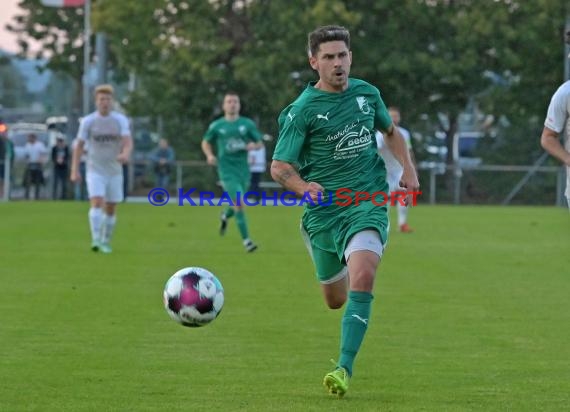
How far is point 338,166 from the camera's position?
8.39 metres

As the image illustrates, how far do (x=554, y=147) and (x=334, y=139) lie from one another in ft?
4.90

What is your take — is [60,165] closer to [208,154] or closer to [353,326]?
[208,154]

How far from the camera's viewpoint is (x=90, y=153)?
739 inches

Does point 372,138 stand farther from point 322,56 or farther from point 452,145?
point 452,145

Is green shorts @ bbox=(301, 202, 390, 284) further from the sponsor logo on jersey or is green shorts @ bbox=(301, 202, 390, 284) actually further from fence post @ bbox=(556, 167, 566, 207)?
fence post @ bbox=(556, 167, 566, 207)

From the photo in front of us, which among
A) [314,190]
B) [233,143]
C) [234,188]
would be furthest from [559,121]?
[233,143]

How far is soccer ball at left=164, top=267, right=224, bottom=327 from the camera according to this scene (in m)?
8.68

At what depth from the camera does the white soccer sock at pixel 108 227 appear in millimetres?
19203

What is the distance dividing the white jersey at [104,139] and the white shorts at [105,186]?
0.07 meters

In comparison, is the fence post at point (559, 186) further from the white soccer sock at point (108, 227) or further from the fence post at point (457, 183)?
the white soccer sock at point (108, 227)

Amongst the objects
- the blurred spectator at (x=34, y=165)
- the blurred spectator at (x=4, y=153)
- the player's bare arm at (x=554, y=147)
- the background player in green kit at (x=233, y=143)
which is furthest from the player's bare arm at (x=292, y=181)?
the blurred spectator at (x=34, y=165)

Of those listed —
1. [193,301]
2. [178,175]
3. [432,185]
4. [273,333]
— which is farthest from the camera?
[178,175]

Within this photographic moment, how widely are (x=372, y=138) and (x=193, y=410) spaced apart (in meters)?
2.14

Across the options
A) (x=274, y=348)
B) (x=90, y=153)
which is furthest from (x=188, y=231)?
(x=274, y=348)
